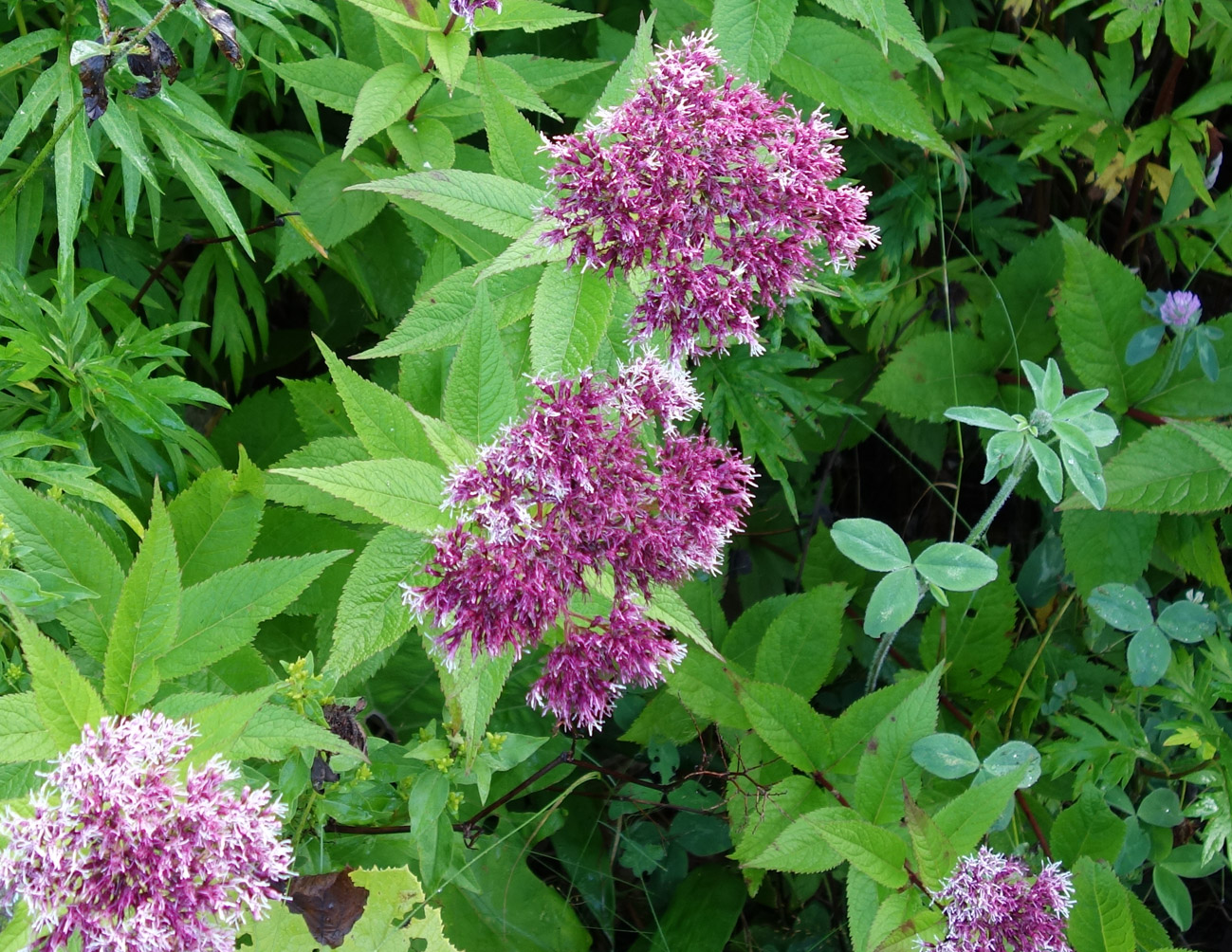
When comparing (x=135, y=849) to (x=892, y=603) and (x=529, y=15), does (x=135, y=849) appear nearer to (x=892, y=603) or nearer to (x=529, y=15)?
(x=892, y=603)

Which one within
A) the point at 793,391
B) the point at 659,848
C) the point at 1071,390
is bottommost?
the point at 659,848

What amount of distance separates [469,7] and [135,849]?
1.58m

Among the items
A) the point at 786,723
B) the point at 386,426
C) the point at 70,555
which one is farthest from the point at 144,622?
the point at 786,723

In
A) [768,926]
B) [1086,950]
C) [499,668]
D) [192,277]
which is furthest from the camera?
[768,926]

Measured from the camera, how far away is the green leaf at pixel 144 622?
5.60 feet

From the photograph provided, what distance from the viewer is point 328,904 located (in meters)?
2.04

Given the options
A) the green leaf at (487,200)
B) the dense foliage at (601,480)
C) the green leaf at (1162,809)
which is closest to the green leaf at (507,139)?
the dense foliage at (601,480)

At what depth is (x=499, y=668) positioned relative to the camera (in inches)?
74.0

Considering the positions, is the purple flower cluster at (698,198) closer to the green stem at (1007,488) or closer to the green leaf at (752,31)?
the green leaf at (752,31)

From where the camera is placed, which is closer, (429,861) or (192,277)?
(429,861)

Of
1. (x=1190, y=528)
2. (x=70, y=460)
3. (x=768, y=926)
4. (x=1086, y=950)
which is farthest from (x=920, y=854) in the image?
(x=70, y=460)

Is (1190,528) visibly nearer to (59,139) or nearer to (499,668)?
(499,668)

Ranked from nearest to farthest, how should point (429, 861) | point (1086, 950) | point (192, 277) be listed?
point (429, 861), point (1086, 950), point (192, 277)

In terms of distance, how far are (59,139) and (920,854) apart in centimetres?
222
